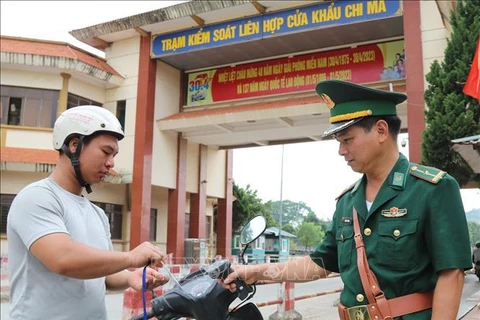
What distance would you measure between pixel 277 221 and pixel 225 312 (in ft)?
5.67

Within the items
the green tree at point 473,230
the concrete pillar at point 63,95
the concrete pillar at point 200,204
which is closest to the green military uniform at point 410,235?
the green tree at point 473,230

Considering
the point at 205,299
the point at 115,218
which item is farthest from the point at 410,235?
the point at 115,218

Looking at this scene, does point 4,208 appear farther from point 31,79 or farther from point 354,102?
point 354,102

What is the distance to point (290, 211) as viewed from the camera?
154 inches

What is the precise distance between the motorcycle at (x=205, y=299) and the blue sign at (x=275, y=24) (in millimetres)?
12684

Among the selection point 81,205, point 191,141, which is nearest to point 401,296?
point 81,205

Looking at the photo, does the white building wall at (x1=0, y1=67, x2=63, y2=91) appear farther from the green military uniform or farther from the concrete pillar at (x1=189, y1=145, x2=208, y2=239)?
the green military uniform

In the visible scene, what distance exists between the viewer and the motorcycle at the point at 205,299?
5.80ft

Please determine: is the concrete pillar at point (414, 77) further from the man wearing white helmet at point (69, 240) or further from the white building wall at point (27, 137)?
the man wearing white helmet at point (69, 240)

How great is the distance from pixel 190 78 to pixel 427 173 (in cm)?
1653

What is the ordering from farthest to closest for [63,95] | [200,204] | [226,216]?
[226,216] < [200,204] < [63,95]

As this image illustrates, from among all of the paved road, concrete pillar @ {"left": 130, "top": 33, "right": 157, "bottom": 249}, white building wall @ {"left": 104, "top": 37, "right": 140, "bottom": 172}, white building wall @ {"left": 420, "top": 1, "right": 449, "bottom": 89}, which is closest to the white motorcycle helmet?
the paved road

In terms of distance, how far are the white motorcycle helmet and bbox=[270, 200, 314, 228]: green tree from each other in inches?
69.6

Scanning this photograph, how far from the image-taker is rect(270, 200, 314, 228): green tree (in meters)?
3.65
